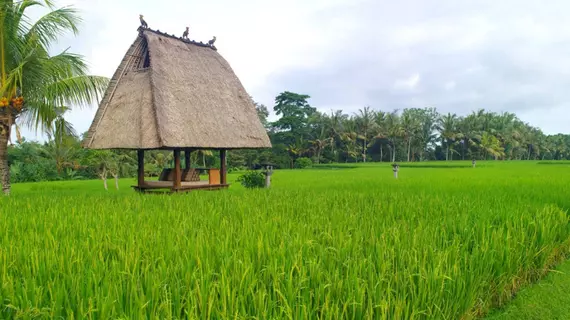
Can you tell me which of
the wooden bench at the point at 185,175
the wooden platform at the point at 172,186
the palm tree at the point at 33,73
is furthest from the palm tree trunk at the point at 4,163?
the wooden bench at the point at 185,175

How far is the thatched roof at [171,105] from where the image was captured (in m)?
8.02

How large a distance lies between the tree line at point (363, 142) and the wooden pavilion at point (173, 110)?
35.0ft

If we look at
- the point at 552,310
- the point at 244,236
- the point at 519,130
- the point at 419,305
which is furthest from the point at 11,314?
the point at 519,130

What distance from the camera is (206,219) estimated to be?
3.90m

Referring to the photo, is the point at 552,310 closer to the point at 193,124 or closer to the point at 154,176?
the point at 193,124

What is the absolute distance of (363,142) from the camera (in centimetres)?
3741

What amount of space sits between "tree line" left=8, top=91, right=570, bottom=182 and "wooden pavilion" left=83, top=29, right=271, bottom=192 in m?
10.7

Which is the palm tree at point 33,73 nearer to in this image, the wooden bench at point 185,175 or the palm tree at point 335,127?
the wooden bench at point 185,175

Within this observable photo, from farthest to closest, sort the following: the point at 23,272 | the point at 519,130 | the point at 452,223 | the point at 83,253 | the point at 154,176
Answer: the point at 519,130 < the point at 154,176 < the point at 452,223 < the point at 83,253 < the point at 23,272

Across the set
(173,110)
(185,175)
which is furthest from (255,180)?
(173,110)

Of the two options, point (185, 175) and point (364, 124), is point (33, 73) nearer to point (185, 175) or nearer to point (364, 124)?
point (185, 175)

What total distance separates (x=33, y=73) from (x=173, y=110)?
331cm

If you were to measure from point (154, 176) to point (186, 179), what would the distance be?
10.3 metres

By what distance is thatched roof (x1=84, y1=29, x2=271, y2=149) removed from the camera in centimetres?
802
